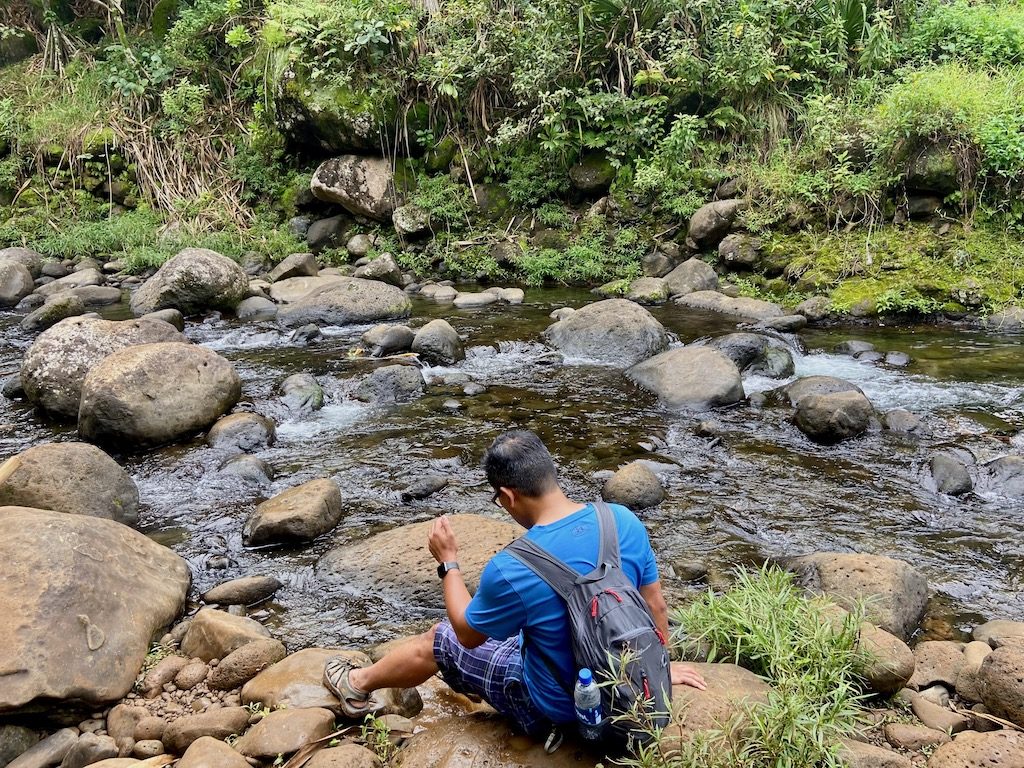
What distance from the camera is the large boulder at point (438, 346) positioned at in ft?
30.2

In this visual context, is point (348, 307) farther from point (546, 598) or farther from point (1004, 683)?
point (1004, 683)

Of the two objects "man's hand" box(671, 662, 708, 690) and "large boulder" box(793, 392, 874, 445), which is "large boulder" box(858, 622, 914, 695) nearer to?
"man's hand" box(671, 662, 708, 690)

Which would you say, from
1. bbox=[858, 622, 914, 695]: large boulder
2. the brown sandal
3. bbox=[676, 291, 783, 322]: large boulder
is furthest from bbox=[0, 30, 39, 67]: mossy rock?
bbox=[858, 622, 914, 695]: large boulder

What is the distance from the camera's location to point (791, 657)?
3.35 meters

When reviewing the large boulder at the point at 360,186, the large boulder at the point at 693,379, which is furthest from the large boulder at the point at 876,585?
the large boulder at the point at 360,186

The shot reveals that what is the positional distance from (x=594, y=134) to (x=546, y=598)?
40.2 ft

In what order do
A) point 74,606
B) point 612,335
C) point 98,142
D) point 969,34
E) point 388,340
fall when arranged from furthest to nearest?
point 98,142
point 969,34
point 388,340
point 612,335
point 74,606

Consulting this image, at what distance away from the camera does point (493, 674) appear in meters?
3.03

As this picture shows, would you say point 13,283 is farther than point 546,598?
Yes

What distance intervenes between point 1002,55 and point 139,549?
14564 millimetres

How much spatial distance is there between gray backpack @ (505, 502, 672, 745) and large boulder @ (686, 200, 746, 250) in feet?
34.2

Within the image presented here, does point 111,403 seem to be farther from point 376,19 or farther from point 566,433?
point 376,19

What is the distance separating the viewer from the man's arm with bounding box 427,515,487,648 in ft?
9.27

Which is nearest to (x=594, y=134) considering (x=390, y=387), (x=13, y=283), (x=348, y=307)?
(x=348, y=307)
